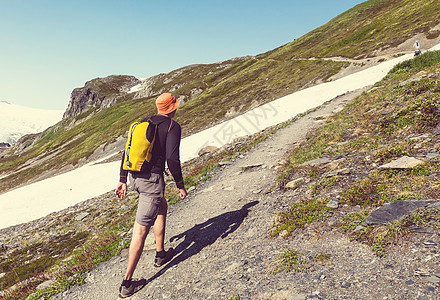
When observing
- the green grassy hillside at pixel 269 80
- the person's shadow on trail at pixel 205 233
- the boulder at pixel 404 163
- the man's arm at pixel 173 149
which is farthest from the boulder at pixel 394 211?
the green grassy hillside at pixel 269 80

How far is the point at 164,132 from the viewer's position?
19.5 feet

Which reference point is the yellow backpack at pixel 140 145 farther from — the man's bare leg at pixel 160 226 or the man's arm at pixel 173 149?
the man's bare leg at pixel 160 226

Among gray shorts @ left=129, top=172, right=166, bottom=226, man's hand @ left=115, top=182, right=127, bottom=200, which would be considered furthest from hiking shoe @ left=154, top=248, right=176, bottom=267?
man's hand @ left=115, top=182, right=127, bottom=200

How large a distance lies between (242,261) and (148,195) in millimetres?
2715

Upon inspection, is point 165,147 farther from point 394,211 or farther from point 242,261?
point 394,211

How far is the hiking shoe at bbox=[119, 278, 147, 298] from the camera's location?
5.59 metres

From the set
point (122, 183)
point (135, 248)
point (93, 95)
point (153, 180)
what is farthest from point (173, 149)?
point (93, 95)

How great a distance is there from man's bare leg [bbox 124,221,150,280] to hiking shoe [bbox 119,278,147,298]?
21 centimetres

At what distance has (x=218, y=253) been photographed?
6.43 metres

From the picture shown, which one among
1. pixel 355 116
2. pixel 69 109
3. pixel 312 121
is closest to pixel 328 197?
pixel 355 116

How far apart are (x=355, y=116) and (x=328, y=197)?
10.4 m

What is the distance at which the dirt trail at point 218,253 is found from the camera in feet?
16.0

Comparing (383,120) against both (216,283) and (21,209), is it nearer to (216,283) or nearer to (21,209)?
(216,283)

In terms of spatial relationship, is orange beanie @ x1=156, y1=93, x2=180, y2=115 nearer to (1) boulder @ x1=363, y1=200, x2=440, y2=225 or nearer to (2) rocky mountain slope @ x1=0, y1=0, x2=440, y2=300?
(2) rocky mountain slope @ x1=0, y1=0, x2=440, y2=300
